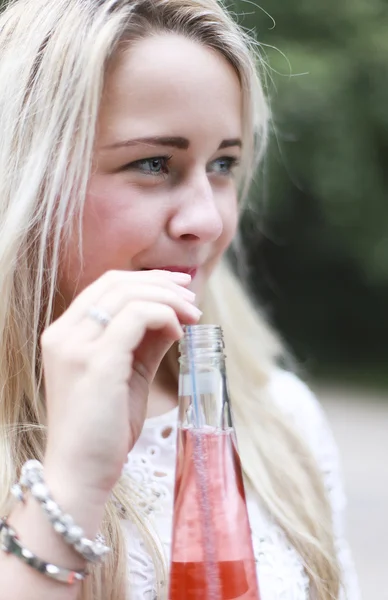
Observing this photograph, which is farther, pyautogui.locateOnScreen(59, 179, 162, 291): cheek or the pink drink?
pyautogui.locateOnScreen(59, 179, 162, 291): cheek

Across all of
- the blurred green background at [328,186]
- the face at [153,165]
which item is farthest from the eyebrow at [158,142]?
the blurred green background at [328,186]

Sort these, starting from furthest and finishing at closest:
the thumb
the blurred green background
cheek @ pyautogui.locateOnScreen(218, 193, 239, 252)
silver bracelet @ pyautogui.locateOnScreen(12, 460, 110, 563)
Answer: the blurred green background → cheek @ pyautogui.locateOnScreen(218, 193, 239, 252) → the thumb → silver bracelet @ pyautogui.locateOnScreen(12, 460, 110, 563)

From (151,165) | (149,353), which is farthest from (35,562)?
(151,165)

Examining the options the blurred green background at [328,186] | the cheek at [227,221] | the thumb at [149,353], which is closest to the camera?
the thumb at [149,353]

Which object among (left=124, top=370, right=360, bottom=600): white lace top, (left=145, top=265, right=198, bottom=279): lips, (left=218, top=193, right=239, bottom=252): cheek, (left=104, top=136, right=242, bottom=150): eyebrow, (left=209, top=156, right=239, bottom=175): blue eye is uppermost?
(left=209, top=156, right=239, bottom=175): blue eye

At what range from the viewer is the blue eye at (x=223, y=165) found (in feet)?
4.42

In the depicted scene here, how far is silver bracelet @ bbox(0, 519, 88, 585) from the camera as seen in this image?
2.99 ft

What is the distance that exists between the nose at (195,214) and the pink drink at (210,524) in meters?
0.35

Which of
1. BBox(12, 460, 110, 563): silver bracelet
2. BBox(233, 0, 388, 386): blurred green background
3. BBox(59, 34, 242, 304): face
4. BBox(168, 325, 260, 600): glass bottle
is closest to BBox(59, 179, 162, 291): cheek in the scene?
BBox(59, 34, 242, 304): face

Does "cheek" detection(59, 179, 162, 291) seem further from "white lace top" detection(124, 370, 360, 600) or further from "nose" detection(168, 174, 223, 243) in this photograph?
"white lace top" detection(124, 370, 360, 600)

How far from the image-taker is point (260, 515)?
1.37 metres

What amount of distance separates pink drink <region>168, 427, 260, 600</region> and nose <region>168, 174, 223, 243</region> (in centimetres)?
35

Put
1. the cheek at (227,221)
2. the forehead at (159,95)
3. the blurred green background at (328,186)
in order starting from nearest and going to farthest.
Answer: the forehead at (159,95) < the cheek at (227,221) < the blurred green background at (328,186)

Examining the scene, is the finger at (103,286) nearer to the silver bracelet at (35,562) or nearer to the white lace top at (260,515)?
the silver bracelet at (35,562)
